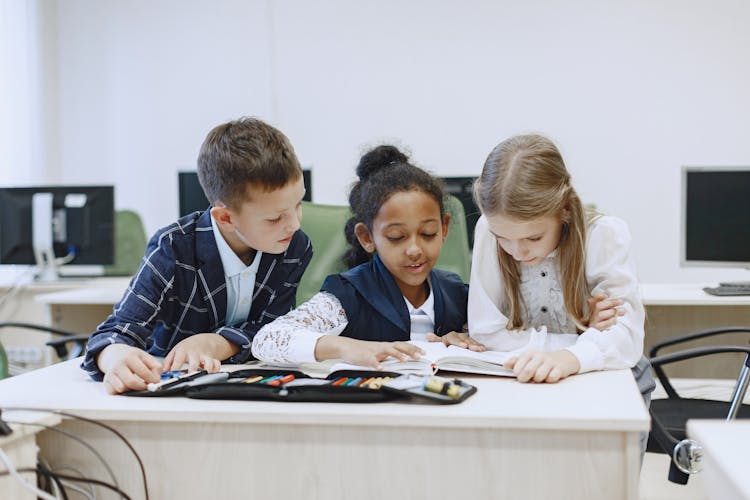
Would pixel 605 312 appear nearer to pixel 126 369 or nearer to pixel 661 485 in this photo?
pixel 126 369

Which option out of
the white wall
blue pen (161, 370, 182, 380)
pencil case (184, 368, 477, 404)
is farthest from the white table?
the white wall

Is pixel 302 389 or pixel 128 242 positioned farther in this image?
pixel 128 242

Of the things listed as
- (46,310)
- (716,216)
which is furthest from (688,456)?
(46,310)

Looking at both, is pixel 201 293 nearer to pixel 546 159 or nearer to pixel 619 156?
pixel 546 159

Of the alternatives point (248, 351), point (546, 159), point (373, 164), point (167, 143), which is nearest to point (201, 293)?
point (248, 351)

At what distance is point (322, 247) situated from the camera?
2023mm

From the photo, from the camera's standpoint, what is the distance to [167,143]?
4738 mm

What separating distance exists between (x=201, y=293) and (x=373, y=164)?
0.52 m

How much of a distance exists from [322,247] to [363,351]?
0.74 m

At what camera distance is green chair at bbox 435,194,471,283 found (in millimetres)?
2037

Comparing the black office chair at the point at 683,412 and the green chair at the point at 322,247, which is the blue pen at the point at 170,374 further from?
the black office chair at the point at 683,412

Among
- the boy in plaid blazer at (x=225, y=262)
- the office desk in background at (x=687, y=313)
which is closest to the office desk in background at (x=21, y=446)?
the boy in plaid blazer at (x=225, y=262)

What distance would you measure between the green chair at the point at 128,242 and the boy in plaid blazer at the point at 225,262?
2.12m

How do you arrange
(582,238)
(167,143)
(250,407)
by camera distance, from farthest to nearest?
(167,143) < (582,238) < (250,407)
